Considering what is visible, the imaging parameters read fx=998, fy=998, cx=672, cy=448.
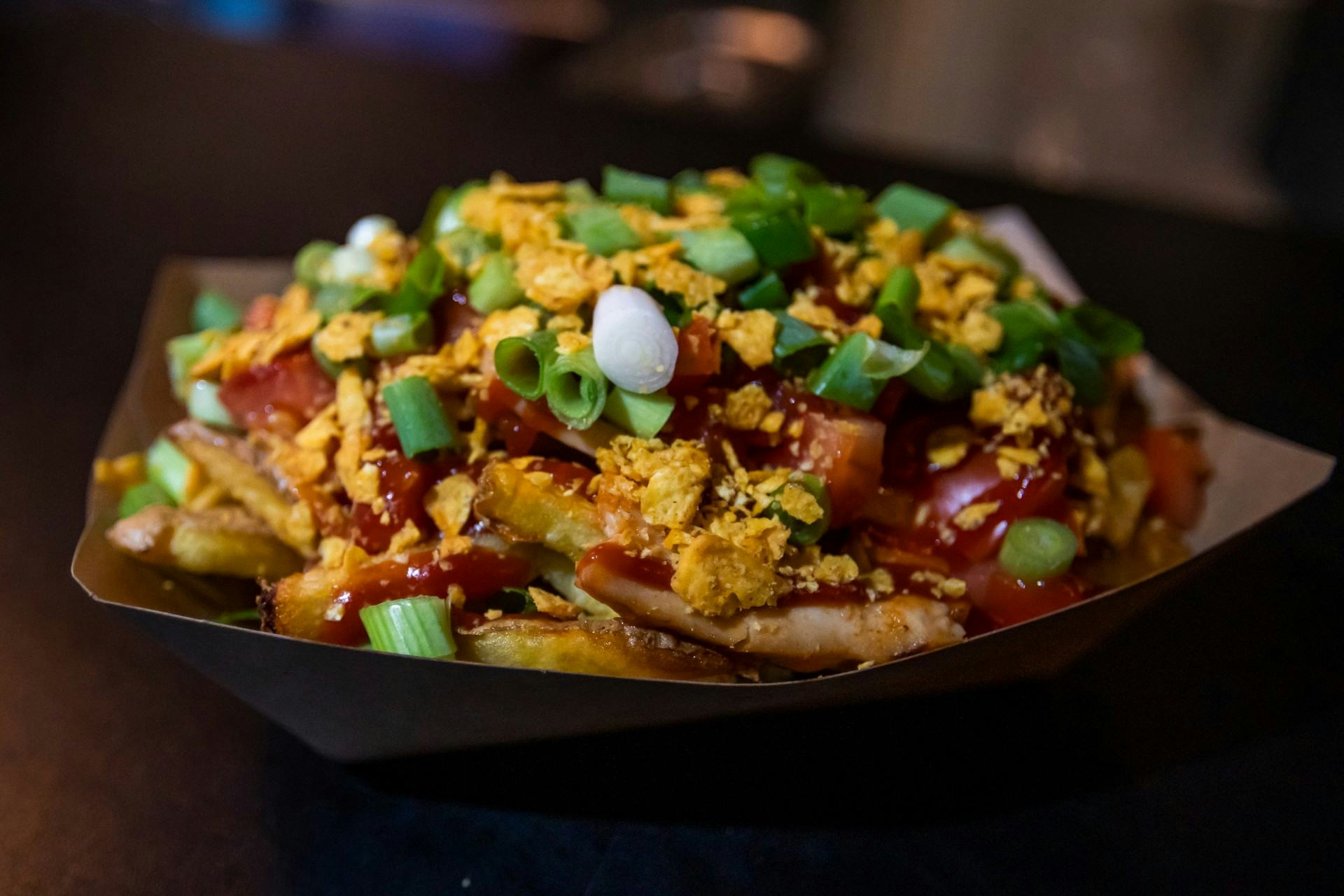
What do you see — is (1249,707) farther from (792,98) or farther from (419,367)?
(792,98)

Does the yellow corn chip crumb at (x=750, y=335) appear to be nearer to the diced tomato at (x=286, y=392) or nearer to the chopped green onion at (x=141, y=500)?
the diced tomato at (x=286, y=392)

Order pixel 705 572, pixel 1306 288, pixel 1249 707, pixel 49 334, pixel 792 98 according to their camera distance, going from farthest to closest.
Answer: pixel 792 98 → pixel 1306 288 → pixel 49 334 → pixel 1249 707 → pixel 705 572

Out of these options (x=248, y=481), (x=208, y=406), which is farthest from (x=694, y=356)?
(x=208, y=406)

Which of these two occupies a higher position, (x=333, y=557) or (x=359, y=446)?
(x=359, y=446)

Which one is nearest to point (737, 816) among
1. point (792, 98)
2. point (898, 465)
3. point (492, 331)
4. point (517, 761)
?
point (517, 761)

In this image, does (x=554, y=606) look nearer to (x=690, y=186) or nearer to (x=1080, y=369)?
Result: (x=1080, y=369)

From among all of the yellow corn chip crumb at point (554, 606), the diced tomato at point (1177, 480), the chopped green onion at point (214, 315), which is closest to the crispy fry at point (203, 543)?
the yellow corn chip crumb at point (554, 606)
